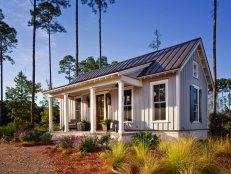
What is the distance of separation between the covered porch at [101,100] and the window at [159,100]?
35.3 inches

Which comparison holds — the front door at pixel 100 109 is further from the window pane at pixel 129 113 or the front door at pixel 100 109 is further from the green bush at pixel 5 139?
the green bush at pixel 5 139

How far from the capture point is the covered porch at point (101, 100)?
10.2 meters

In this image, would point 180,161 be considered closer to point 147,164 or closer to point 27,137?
point 147,164

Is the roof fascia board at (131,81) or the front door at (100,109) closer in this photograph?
the roof fascia board at (131,81)

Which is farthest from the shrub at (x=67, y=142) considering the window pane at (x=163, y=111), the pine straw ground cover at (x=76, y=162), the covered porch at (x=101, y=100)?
the window pane at (x=163, y=111)

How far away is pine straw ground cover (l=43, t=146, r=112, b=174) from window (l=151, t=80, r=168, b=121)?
4.15 metres

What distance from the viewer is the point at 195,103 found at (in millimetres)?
12016

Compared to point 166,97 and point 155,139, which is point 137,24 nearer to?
point 166,97

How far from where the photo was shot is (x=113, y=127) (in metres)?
12.7

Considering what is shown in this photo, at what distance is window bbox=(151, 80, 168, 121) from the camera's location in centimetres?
1060

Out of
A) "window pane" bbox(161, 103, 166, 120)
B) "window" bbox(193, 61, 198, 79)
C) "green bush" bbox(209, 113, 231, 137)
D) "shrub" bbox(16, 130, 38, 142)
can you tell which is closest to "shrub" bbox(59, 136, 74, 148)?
"shrub" bbox(16, 130, 38, 142)

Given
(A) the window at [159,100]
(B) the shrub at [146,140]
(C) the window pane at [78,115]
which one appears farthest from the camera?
(C) the window pane at [78,115]

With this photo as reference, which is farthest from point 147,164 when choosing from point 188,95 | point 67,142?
point 188,95

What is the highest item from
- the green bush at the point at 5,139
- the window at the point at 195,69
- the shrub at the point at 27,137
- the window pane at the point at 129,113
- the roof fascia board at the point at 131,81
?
the window at the point at 195,69
